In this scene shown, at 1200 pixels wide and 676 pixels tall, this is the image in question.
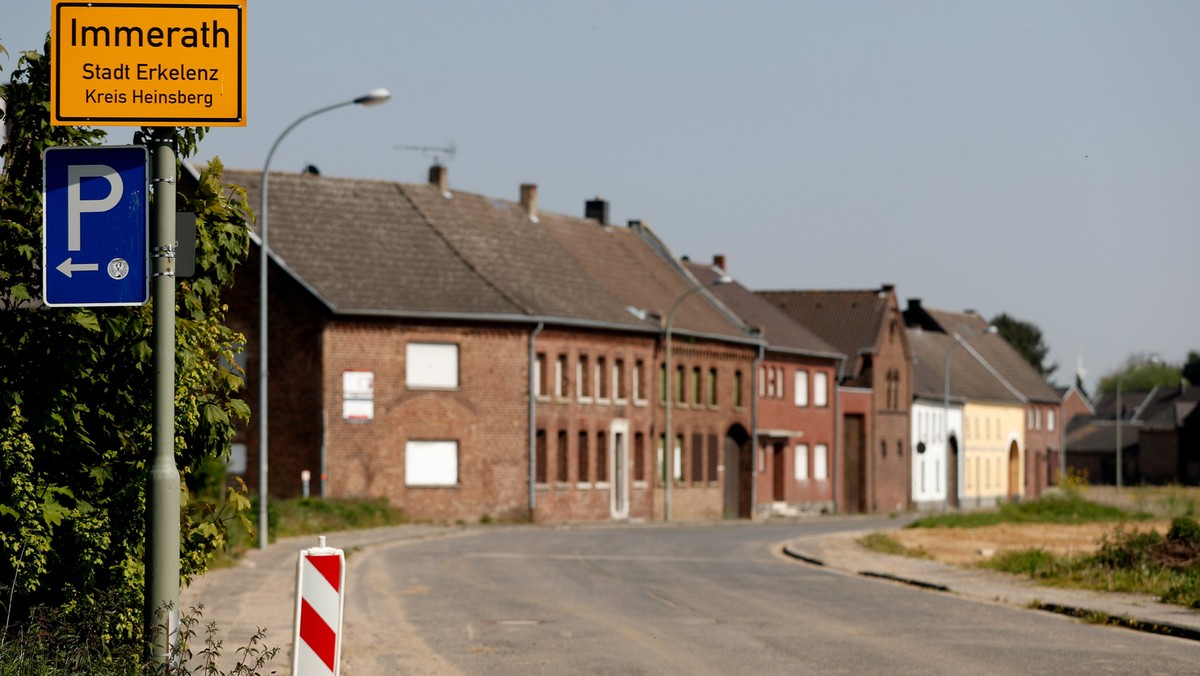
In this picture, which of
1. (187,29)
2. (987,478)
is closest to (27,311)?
(187,29)

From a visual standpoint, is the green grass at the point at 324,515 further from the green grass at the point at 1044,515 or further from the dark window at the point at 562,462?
the green grass at the point at 1044,515

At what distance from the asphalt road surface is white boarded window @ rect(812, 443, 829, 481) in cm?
4143

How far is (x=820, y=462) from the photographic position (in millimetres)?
70125

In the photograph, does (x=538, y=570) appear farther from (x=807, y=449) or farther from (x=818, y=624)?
(x=807, y=449)

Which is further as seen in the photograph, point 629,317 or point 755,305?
point 755,305

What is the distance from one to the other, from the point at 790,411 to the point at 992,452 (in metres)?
29.6

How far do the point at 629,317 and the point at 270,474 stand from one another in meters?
14.3

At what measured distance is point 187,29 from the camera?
9.13 m

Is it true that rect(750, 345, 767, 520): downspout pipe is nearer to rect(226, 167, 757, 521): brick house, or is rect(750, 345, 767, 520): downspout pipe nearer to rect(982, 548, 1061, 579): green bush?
rect(226, 167, 757, 521): brick house

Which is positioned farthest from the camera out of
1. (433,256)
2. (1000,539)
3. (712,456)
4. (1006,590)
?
(712,456)

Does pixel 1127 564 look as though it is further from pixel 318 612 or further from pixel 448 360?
pixel 448 360

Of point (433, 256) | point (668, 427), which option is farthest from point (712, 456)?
point (433, 256)

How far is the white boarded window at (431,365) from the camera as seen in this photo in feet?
159

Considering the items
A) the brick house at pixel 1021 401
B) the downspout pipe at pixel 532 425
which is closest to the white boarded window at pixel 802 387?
the downspout pipe at pixel 532 425
